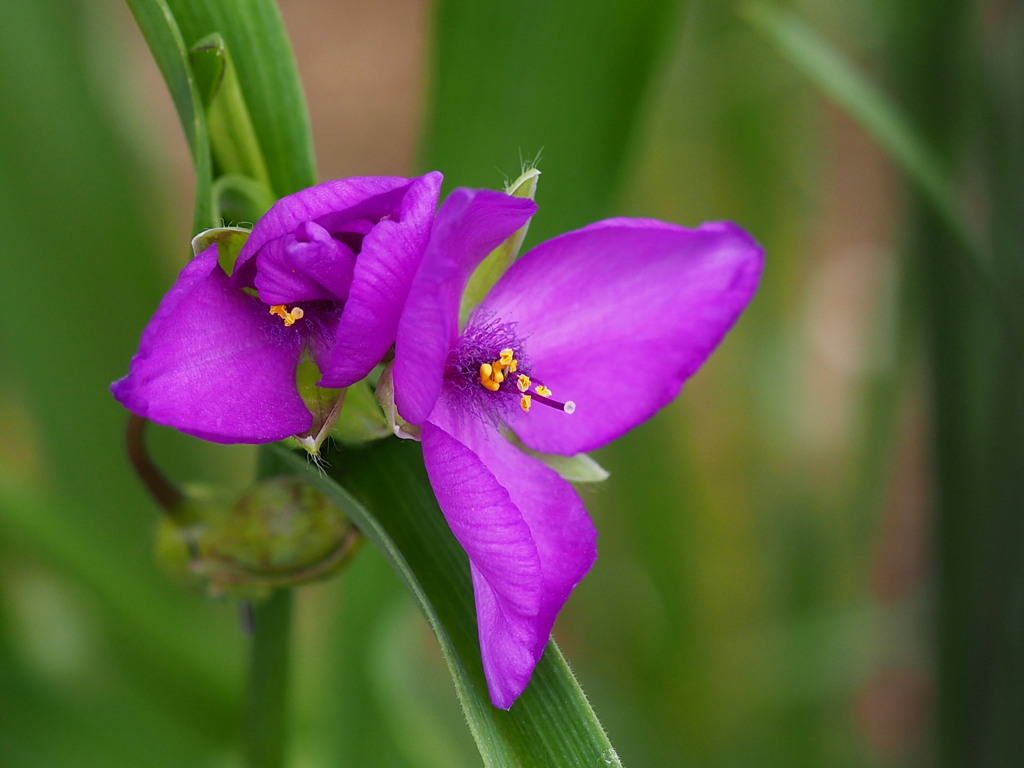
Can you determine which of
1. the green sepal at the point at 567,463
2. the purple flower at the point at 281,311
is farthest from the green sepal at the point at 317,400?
the green sepal at the point at 567,463

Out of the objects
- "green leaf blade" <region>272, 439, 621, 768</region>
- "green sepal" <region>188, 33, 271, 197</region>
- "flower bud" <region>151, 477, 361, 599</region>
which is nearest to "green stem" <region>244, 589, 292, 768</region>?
"flower bud" <region>151, 477, 361, 599</region>

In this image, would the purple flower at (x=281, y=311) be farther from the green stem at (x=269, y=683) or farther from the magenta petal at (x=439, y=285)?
the green stem at (x=269, y=683)

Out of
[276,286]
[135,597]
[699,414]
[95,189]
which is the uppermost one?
[276,286]

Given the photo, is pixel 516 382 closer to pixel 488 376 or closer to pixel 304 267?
pixel 488 376

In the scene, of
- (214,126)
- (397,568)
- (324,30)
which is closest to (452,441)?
(397,568)

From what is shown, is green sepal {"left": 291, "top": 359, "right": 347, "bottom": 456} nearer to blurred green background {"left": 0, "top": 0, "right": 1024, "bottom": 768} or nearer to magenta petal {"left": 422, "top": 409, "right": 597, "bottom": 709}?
magenta petal {"left": 422, "top": 409, "right": 597, "bottom": 709}

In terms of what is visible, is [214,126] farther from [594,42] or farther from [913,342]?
[913,342]
